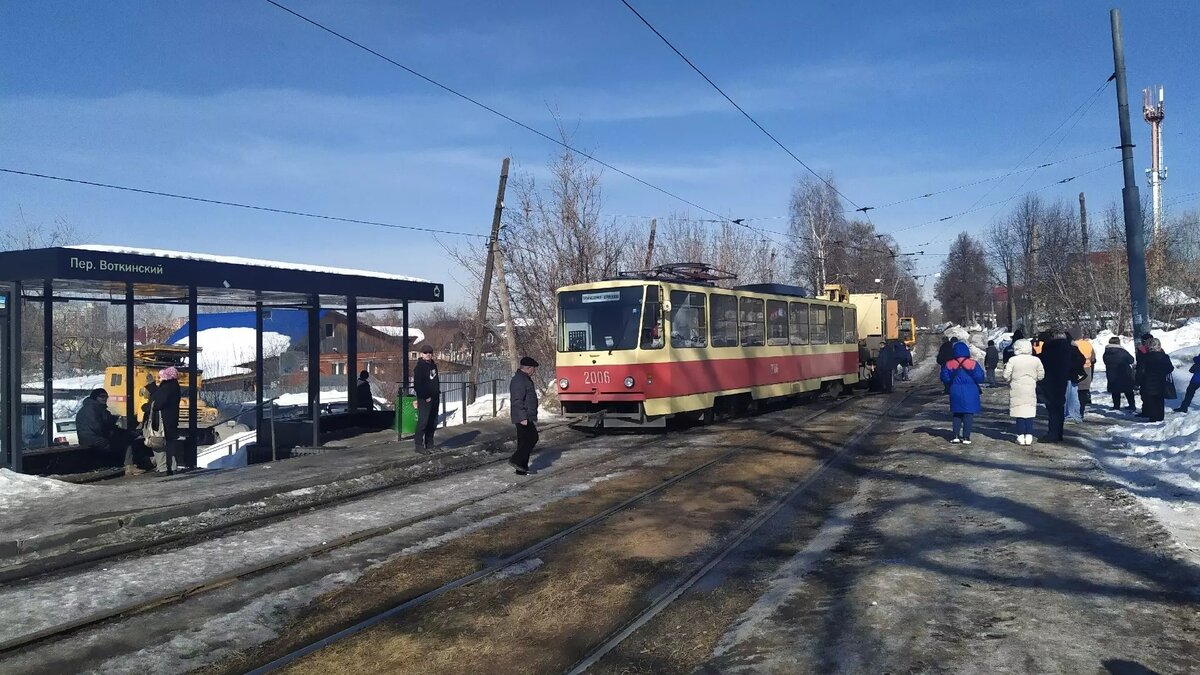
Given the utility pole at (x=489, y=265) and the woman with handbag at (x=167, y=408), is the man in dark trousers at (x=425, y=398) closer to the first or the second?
the woman with handbag at (x=167, y=408)

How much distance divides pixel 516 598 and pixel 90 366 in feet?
63.4

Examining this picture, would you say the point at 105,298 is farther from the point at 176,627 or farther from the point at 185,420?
the point at 176,627

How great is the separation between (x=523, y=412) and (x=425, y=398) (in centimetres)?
281

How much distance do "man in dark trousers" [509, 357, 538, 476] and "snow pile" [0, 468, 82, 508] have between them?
5634 mm

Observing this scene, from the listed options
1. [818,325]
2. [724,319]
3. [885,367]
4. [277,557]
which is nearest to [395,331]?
[885,367]

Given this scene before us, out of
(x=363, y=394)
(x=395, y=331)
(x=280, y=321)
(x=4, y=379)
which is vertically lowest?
(x=363, y=394)

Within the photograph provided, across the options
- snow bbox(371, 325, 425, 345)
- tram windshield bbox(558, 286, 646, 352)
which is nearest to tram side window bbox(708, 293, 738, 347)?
tram windshield bbox(558, 286, 646, 352)

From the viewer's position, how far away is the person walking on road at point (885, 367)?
28250 millimetres

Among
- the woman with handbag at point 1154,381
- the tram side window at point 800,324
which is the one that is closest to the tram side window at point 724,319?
the tram side window at point 800,324

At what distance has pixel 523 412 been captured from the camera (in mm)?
11617

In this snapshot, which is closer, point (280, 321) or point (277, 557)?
point (277, 557)

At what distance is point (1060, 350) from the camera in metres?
12.4

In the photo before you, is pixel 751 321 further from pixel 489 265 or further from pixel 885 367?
pixel 885 367

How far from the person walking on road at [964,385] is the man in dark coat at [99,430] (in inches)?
490
